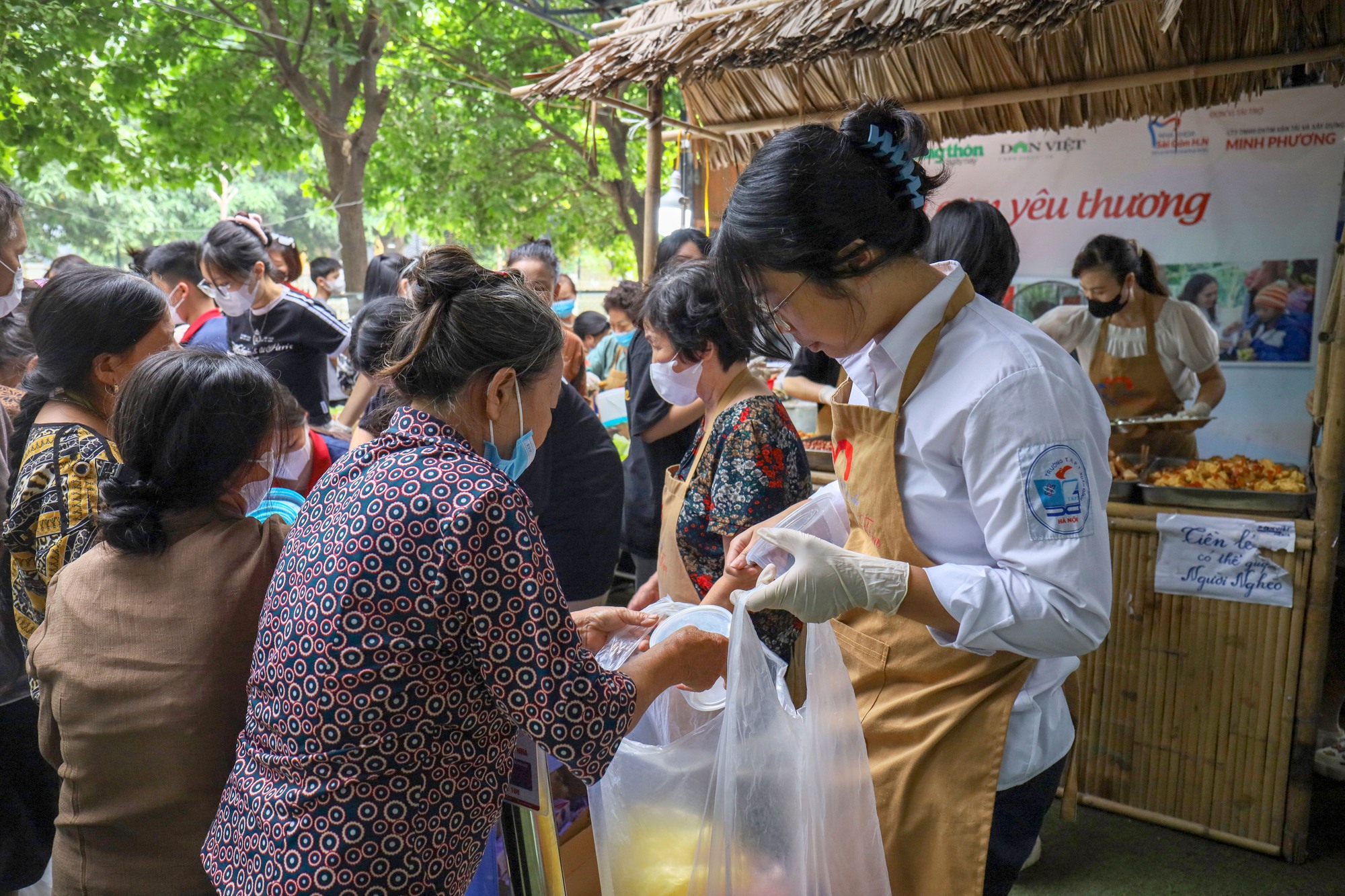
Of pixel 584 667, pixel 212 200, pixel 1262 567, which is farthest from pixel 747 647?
pixel 212 200

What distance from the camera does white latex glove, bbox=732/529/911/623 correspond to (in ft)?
4.21

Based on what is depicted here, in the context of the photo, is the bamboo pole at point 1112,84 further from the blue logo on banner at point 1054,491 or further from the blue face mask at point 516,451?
the blue logo on banner at point 1054,491

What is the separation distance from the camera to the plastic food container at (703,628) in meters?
1.66

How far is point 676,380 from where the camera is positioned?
8.10ft

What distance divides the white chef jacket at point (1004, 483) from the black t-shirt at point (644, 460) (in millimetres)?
1712

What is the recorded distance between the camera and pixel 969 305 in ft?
4.54

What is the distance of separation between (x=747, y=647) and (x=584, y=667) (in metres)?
0.34

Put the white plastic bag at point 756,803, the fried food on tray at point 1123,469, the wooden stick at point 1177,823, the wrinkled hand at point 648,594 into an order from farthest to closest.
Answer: the fried food on tray at point 1123,469 < the wooden stick at point 1177,823 < the wrinkled hand at point 648,594 < the white plastic bag at point 756,803

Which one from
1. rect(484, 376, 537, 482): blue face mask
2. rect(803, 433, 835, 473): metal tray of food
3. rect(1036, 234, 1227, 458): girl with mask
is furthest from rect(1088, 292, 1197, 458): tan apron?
rect(484, 376, 537, 482): blue face mask

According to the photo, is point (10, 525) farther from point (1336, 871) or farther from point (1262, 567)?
point (1336, 871)

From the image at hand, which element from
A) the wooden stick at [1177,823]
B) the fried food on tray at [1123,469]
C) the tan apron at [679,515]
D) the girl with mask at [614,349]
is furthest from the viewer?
the girl with mask at [614,349]

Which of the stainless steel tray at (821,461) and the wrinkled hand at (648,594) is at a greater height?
the stainless steel tray at (821,461)

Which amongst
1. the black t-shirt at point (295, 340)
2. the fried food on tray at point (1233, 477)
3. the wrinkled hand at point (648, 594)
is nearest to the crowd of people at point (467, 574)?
the wrinkled hand at point (648, 594)

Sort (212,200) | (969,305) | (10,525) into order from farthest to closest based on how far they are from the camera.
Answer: (212,200) → (10,525) → (969,305)
